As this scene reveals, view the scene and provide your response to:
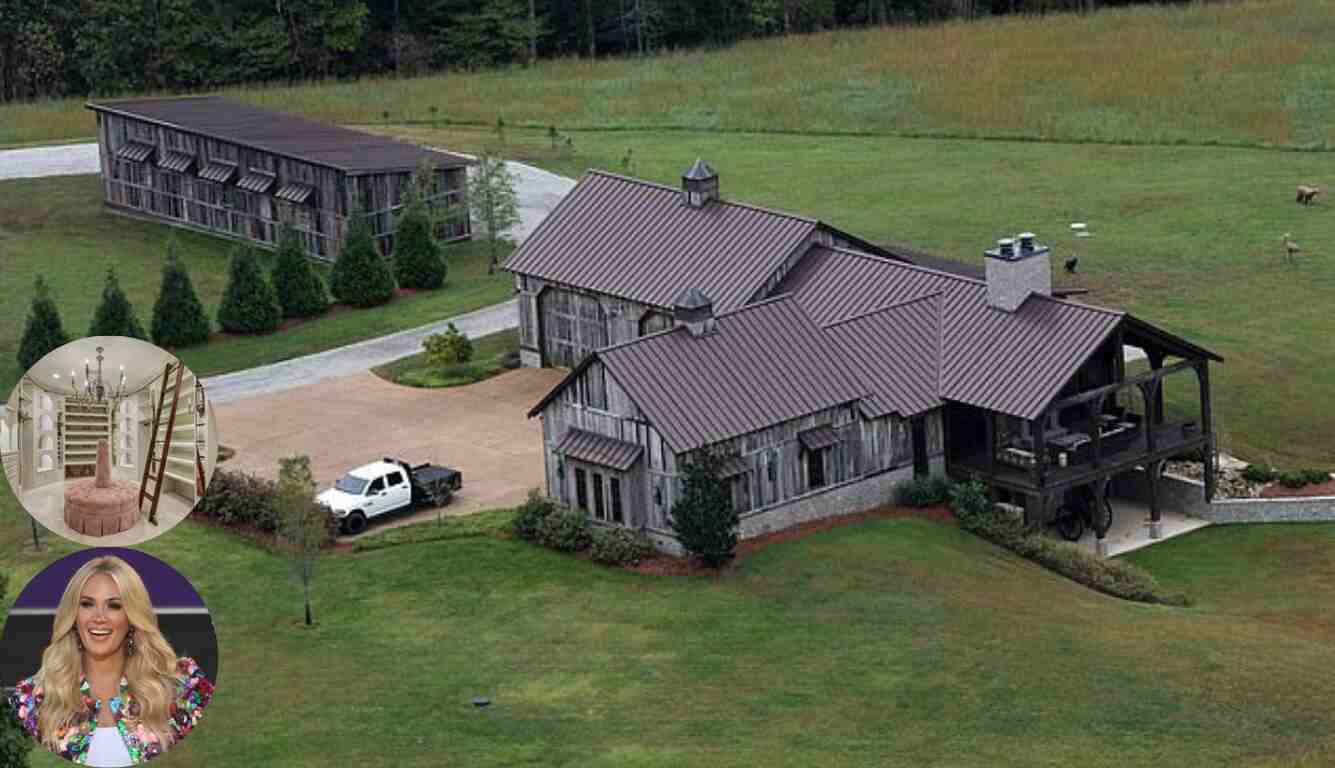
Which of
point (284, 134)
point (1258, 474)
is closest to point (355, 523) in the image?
point (1258, 474)

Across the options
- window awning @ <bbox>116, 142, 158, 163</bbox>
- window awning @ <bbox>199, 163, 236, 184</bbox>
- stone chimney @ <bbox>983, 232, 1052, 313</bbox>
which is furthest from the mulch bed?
window awning @ <bbox>116, 142, 158, 163</bbox>

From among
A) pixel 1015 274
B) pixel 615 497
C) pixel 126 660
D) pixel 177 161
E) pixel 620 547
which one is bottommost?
pixel 620 547

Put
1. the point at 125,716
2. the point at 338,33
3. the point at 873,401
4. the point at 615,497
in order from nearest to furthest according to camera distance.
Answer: the point at 125,716 → the point at 615,497 → the point at 873,401 → the point at 338,33

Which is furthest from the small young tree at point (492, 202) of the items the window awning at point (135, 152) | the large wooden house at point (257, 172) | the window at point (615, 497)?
the window at point (615, 497)

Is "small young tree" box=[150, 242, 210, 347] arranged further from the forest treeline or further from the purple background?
the forest treeline

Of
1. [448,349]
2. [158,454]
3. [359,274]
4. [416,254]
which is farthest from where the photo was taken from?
[416,254]

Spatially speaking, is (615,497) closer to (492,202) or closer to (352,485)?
(352,485)

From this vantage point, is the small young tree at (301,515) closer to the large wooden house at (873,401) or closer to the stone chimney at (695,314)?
the large wooden house at (873,401)
